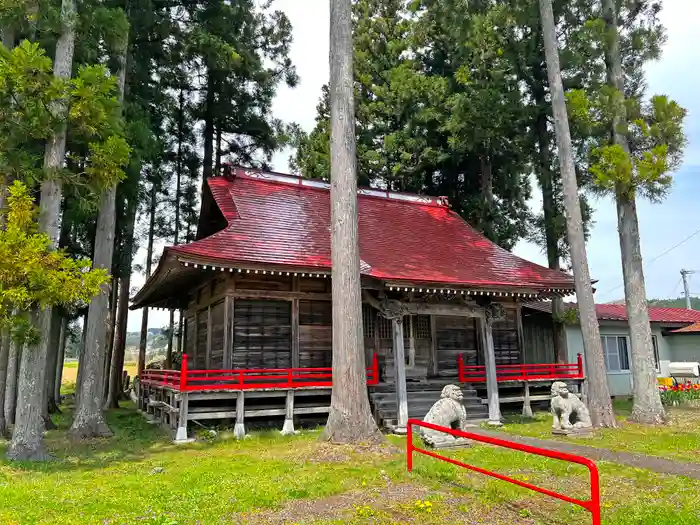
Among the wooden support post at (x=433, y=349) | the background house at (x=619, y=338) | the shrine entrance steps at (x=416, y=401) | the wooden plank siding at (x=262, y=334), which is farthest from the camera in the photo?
the background house at (x=619, y=338)

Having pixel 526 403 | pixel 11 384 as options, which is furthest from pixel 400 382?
pixel 11 384

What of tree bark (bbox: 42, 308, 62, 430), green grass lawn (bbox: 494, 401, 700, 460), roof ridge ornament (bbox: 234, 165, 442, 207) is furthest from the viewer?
roof ridge ornament (bbox: 234, 165, 442, 207)

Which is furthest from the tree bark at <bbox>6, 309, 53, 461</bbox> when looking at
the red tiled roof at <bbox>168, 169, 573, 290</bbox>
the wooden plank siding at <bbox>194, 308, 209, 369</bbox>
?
the wooden plank siding at <bbox>194, 308, 209, 369</bbox>

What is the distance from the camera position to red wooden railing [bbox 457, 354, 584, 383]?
45.8 feet

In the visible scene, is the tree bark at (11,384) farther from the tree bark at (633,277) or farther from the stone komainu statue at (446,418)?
the tree bark at (633,277)

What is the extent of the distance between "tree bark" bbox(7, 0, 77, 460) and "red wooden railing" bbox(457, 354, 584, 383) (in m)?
9.79

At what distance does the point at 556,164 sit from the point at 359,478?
16.6m

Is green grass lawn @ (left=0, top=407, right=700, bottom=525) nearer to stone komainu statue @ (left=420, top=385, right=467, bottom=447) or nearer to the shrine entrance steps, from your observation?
stone komainu statue @ (left=420, top=385, right=467, bottom=447)

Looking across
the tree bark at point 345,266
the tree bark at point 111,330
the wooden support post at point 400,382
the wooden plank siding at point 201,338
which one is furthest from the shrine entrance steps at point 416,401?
the tree bark at point 111,330

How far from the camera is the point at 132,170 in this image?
13.1 meters

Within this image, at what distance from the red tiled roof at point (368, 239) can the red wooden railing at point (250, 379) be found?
2479 millimetres

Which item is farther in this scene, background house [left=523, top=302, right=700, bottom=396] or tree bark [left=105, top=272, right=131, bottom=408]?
background house [left=523, top=302, right=700, bottom=396]

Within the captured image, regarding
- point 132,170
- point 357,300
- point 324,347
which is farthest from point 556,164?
point 132,170

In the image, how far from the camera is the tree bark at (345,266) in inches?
352
